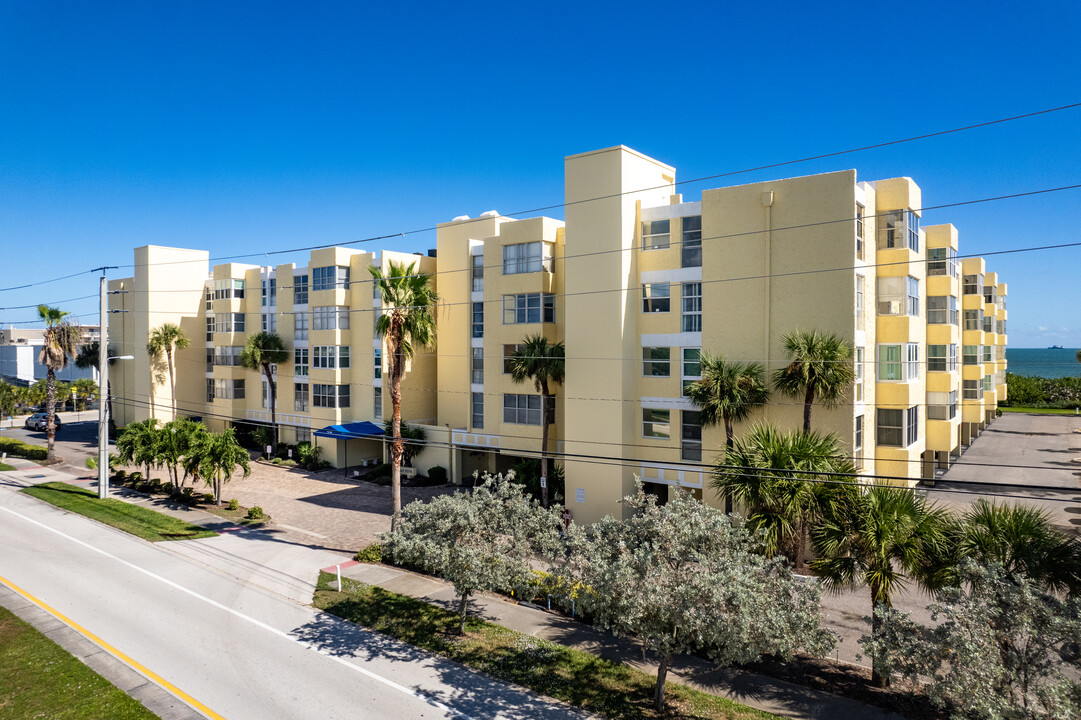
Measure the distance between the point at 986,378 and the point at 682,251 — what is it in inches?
1438

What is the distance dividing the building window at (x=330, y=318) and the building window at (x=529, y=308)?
1452 cm

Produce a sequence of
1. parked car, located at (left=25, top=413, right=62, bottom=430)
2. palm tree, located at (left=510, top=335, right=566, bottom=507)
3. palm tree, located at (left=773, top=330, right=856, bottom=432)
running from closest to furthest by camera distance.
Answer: palm tree, located at (left=773, top=330, right=856, bottom=432) → palm tree, located at (left=510, top=335, right=566, bottom=507) → parked car, located at (left=25, top=413, right=62, bottom=430)

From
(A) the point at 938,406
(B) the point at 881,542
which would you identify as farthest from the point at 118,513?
(A) the point at 938,406

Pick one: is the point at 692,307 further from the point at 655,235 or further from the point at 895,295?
the point at 895,295

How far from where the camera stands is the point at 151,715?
46.8 feet

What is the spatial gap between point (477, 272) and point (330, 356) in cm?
1294

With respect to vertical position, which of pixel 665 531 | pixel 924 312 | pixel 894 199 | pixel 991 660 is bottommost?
pixel 991 660

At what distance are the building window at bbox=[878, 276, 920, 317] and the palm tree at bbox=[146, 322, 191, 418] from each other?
49.6m

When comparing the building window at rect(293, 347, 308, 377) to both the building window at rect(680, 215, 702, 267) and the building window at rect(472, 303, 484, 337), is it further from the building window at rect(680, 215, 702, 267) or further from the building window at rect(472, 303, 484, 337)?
the building window at rect(680, 215, 702, 267)

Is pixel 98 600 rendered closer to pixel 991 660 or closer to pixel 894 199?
pixel 991 660

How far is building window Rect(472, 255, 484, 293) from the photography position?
37094 millimetres

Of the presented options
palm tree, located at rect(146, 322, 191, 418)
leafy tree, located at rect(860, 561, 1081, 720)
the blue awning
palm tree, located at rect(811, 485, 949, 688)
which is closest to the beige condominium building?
the blue awning

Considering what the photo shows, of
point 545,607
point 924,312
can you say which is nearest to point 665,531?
point 545,607

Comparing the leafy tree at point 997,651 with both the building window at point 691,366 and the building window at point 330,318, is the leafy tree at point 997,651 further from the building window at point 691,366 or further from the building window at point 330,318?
the building window at point 330,318
